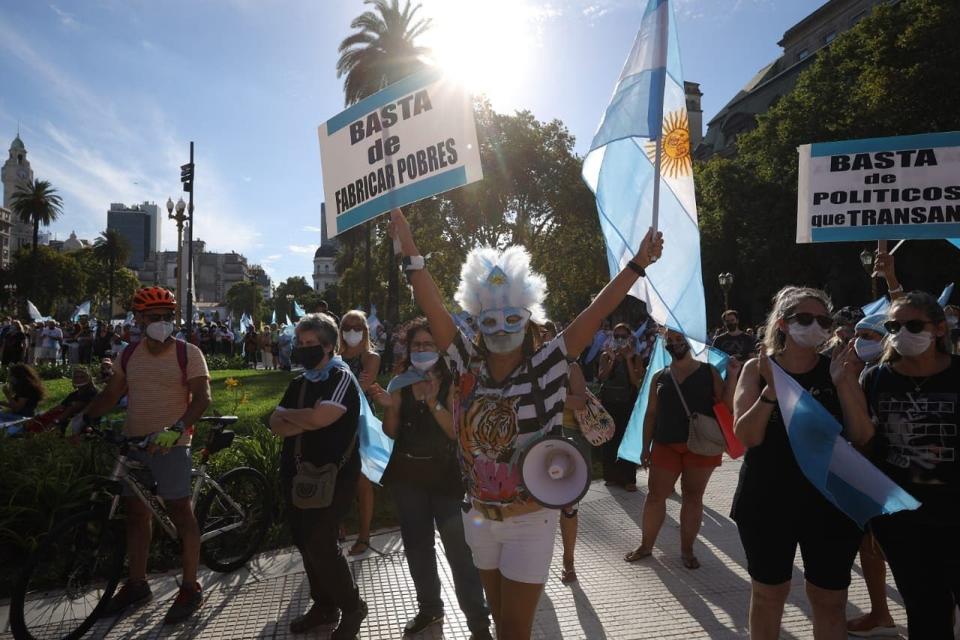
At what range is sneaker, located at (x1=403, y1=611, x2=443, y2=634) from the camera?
12.7 ft

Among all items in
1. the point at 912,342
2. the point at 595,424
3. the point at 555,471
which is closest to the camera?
the point at 555,471

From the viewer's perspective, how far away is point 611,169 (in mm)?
4523

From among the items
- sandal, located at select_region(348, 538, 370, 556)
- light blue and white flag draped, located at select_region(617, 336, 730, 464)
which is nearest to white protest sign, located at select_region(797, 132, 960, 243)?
light blue and white flag draped, located at select_region(617, 336, 730, 464)

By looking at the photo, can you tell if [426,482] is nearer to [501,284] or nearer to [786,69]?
[501,284]

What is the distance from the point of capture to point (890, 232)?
5746 millimetres

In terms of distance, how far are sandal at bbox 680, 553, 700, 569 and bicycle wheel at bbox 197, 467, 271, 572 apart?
3.27 m

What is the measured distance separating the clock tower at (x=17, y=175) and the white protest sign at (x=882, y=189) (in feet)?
540

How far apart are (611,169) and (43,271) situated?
69.1 meters

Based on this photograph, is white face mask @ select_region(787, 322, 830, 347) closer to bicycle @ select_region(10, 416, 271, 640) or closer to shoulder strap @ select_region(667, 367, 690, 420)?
shoulder strap @ select_region(667, 367, 690, 420)

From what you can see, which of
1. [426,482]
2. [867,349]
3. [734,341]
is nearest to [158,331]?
[426,482]

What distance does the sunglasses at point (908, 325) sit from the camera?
3035mm

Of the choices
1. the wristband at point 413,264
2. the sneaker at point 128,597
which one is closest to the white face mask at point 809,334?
the wristband at point 413,264

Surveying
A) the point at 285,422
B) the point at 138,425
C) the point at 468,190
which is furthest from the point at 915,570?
the point at 468,190

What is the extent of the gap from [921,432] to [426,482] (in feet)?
8.20
